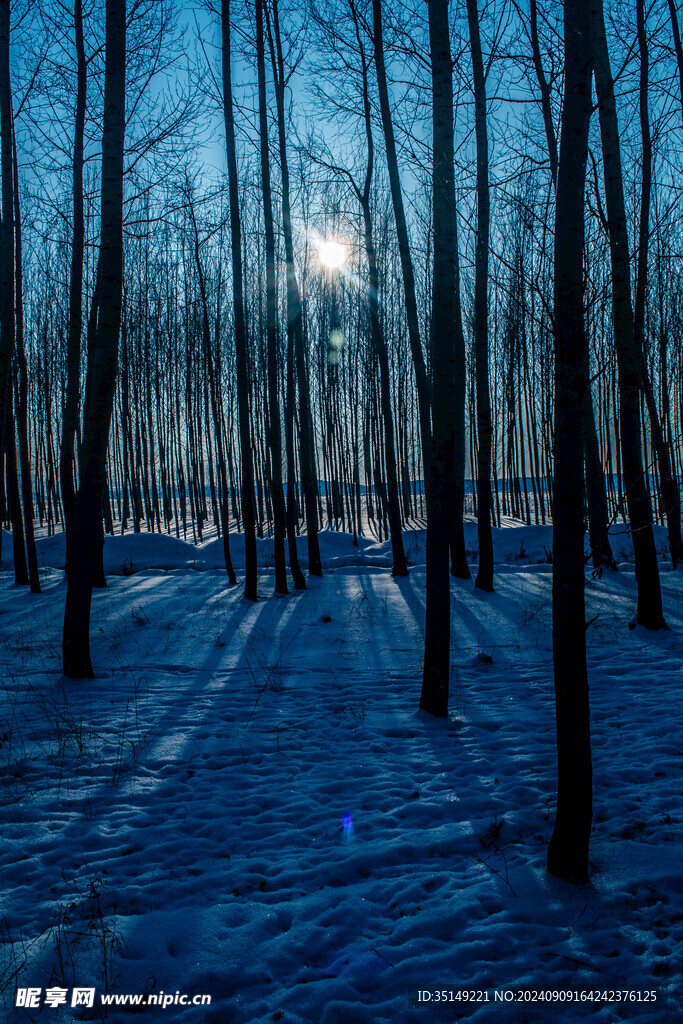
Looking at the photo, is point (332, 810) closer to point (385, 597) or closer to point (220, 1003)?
point (220, 1003)

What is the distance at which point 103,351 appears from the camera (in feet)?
18.3

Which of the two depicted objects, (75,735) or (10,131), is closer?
(75,735)

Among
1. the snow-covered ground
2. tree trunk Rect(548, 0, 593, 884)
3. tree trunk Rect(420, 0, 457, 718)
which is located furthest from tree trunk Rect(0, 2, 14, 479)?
tree trunk Rect(548, 0, 593, 884)

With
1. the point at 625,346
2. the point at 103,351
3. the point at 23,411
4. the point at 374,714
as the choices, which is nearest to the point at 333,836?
the point at 374,714

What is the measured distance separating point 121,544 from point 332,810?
1594cm

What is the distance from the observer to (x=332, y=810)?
3.28 meters

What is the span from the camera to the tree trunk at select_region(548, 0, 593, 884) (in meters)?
2.36

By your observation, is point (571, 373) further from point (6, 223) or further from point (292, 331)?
point (292, 331)

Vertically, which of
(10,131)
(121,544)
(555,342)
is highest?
(10,131)

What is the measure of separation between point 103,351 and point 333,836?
193 inches

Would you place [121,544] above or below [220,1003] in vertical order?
above

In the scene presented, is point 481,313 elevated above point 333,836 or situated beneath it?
elevated above

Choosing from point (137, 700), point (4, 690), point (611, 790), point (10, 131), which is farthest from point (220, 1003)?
point (10, 131)

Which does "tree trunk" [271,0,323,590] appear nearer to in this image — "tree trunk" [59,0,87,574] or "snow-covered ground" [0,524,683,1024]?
"tree trunk" [59,0,87,574]
